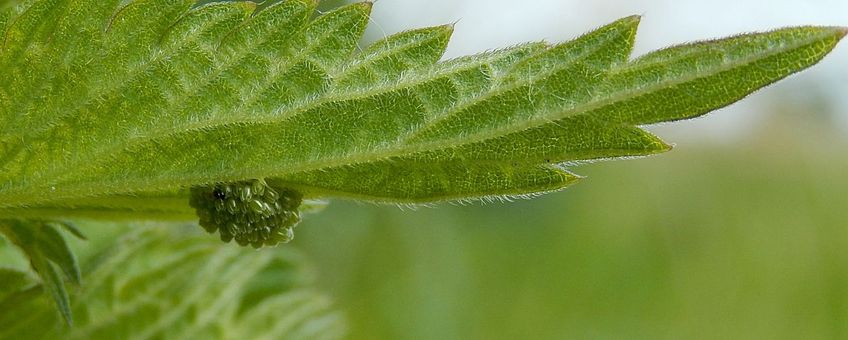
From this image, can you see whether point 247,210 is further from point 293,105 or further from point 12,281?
point 12,281

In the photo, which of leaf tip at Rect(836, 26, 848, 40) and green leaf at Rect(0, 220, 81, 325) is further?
green leaf at Rect(0, 220, 81, 325)

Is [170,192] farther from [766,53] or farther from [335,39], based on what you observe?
[766,53]

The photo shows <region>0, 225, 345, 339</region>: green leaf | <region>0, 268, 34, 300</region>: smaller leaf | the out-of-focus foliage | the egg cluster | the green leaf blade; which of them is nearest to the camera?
the green leaf blade

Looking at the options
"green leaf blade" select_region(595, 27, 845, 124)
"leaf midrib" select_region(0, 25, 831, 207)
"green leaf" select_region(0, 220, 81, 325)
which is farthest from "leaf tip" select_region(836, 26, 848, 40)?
"green leaf" select_region(0, 220, 81, 325)

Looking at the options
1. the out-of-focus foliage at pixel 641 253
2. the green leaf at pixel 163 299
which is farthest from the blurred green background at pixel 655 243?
the green leaf at pixel 163 299

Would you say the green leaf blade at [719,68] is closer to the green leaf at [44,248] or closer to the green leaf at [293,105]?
the green leaf at [293,105]

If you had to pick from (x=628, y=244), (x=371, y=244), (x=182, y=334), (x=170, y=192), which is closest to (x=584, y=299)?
(x=628, y=244)

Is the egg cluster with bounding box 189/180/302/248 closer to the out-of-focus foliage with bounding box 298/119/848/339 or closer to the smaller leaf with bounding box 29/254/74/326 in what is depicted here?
the smaller leaf with bounding box 29/254/74/326

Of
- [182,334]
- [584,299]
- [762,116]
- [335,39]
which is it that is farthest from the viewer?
[762,116]
